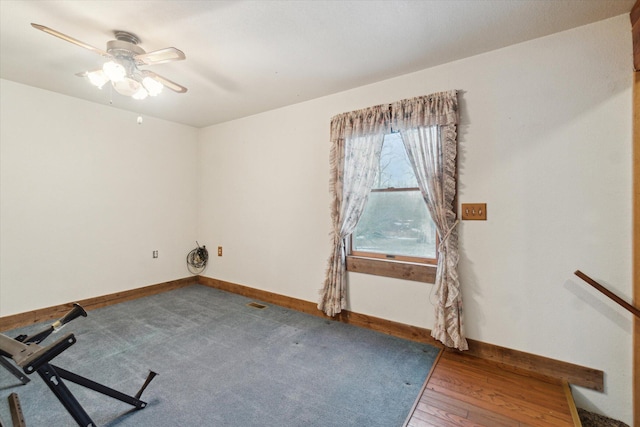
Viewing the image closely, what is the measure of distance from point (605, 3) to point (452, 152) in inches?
48.7

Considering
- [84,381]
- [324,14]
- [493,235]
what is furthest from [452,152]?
[84,381]

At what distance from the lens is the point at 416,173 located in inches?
104

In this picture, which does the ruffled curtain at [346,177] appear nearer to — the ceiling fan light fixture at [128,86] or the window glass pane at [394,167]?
the window glass pane at [394,167]

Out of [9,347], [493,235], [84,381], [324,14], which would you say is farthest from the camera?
[493,235]

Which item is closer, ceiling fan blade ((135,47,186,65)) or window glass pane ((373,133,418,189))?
ceiling fan blade ((135,47,186,65))

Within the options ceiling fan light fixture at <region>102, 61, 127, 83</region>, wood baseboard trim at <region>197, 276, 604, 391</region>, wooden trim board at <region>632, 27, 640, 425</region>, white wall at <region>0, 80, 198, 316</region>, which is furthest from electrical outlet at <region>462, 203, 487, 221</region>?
white wall at <region>0, 80, 198, 316</region>

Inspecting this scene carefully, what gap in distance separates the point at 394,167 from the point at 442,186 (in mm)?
571

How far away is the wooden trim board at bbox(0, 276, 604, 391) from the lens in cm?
206

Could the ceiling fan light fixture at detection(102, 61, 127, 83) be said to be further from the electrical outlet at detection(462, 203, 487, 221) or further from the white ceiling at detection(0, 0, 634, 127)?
the electrical outlet at detection(462, 203, 487, 221)

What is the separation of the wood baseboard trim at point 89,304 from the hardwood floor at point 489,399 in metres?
3.82

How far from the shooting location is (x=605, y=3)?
1.81 metres

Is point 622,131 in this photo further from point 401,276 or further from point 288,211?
point 288,211

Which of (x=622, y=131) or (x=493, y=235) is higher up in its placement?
(x=622, y=131)

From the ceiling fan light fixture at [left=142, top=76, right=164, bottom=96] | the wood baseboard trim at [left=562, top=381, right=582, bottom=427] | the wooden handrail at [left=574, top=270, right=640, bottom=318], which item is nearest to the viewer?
the wood baseboard trim at [left=562, top=381, right=582, bottom=427]
